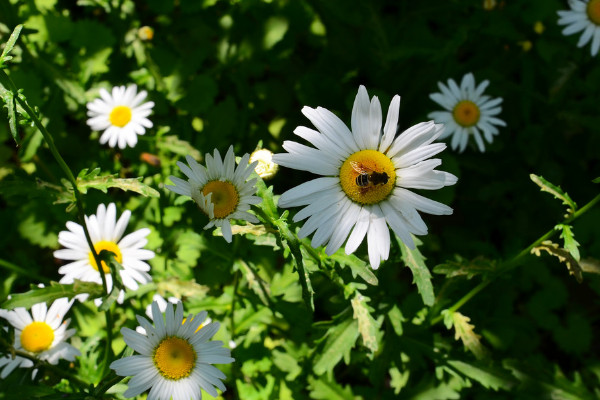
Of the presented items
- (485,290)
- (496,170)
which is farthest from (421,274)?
(496,170)

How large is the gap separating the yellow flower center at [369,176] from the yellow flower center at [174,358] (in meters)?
0.94

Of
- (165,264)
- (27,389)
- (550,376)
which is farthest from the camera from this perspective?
(550,376)

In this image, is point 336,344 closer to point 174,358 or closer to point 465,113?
point 174,358

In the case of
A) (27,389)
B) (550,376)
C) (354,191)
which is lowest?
(550,376)

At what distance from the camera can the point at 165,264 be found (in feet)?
9.73

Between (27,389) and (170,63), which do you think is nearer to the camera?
(27,389)

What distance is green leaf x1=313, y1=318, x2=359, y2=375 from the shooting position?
2.65 metres

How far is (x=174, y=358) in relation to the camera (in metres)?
2.16

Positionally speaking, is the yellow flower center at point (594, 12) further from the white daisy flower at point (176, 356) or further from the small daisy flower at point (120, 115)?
the white daisy flower at point (176, 356)

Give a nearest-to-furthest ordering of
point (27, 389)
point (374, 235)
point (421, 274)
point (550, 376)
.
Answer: point (374, 235) → point (27, 389) → point (421, 274) → point (550, 376)

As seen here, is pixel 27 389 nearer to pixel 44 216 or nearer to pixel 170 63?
pixel 44 216

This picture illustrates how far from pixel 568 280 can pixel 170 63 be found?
A: 11.1 ft

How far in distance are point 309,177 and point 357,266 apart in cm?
164

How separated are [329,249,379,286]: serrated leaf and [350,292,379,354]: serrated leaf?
192 mm
